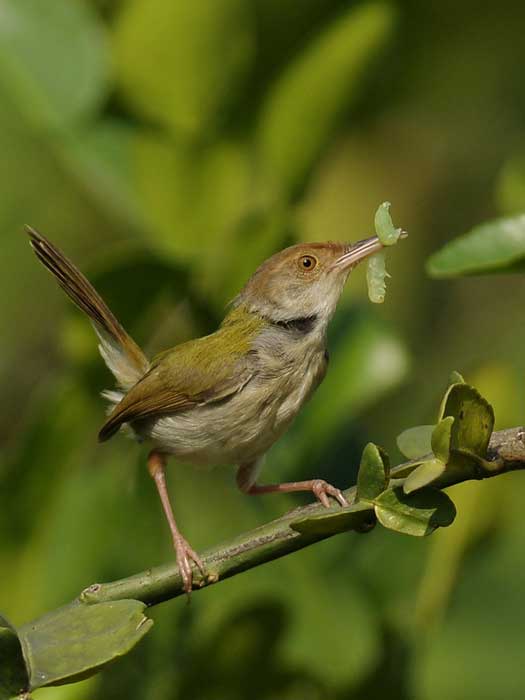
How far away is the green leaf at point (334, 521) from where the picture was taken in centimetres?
162

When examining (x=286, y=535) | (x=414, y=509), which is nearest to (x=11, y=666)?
(x=286, y=535)

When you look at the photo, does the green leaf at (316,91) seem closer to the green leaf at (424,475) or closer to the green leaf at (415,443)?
the green leaf at (415,443)

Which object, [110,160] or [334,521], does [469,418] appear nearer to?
[334,521]

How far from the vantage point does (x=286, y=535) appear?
1762mm

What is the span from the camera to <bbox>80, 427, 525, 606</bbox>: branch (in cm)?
160

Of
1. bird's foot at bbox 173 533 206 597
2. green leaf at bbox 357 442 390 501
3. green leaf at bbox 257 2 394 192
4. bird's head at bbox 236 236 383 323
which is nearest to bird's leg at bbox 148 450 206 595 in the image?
bird's foot at bbox 173 533 206 597

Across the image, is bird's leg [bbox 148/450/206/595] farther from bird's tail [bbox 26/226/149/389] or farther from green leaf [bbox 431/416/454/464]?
green leaf [bbox 431/416/454/464]

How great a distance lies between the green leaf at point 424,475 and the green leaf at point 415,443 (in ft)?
0.46

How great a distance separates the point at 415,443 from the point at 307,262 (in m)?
1.73

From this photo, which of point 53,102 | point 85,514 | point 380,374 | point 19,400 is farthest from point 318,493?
point 19,400

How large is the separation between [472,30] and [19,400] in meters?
1.92

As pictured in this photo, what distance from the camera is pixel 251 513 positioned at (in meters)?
3.20

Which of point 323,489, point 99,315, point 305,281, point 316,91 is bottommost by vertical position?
point 323,489

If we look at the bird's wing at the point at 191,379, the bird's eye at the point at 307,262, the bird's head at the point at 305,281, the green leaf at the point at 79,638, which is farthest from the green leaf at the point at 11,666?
the bird's eye at the point at 307,262
